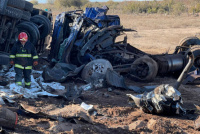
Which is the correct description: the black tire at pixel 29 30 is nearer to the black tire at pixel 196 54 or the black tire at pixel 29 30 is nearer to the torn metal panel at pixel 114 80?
the torn metal panel at pixel 114 80

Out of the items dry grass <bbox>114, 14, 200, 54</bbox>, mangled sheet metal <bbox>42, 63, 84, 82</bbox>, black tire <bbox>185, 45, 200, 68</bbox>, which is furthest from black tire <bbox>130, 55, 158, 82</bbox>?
dry grass <bbox>114, 14, 200, 54</bbox>

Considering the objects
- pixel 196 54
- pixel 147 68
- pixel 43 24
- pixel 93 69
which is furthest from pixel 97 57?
pixel 196 54

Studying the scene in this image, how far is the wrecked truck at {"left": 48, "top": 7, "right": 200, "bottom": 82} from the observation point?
893cm

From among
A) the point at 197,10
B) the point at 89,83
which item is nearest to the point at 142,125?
the point at 89,83

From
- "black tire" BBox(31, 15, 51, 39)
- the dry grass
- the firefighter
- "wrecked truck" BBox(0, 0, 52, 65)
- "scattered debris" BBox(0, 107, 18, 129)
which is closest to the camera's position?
"scattered debris" BBox(0, 107, 18, 129)

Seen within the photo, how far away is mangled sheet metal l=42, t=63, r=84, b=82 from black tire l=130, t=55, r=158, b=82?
1.65 metres

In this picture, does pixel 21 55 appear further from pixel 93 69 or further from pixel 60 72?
pixel 93 69

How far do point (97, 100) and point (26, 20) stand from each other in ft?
12.8

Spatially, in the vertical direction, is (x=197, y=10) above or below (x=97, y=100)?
above

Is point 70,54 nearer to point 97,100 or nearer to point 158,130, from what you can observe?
point 97,100

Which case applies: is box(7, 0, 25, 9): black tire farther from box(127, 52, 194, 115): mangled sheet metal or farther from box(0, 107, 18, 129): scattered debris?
box(127, 52, 194, 115): mangled sheet metal

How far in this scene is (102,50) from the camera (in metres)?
9.48

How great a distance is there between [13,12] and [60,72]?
205cm

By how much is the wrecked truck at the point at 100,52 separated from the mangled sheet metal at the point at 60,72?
31 centimetres
